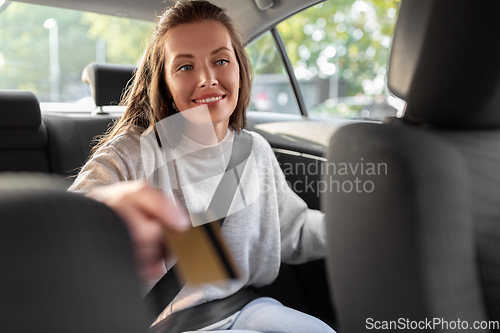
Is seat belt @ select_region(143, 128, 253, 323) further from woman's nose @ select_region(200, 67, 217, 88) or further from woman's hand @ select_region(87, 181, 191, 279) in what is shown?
woman's hand @ select_region(87, 181, 191, 279)

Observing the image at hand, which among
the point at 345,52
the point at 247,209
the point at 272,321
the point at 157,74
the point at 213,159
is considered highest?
the point at 345,52

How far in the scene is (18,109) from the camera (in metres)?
1.47

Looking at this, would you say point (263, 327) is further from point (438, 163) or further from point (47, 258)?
point (47, 258)

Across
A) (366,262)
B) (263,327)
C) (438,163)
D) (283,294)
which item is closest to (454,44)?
(438,163)

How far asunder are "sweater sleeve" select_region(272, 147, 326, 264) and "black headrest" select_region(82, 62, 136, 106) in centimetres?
86

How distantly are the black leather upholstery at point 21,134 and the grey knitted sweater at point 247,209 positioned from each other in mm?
691

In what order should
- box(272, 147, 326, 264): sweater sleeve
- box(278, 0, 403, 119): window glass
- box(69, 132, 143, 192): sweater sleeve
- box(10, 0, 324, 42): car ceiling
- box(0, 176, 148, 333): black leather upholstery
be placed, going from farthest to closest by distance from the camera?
box(278, 0, 403, 119): window glass
box(10, 0, 324, 42): car ceiling
box(272, 147, 326, 264): sweater sleeve
box(69, 132, 143, 192): sweater sleeve
box(0, 176, 148, 333): black leather upholstery

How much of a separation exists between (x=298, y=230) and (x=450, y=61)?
2.36 feet

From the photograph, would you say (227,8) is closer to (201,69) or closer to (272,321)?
(201,69)

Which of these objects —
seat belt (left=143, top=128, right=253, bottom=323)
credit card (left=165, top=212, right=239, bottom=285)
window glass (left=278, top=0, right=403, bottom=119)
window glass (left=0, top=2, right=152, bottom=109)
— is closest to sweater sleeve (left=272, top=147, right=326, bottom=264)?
seat belt (left=143, top=128, right=253, bottom=323)

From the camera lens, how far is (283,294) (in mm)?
1367

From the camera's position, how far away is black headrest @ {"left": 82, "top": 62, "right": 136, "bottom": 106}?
1.66 meters

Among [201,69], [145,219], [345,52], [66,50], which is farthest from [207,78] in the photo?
[66,50]

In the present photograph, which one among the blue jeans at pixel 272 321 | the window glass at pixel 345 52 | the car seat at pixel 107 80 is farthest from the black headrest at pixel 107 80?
the blue jeans at pixel 272 321
